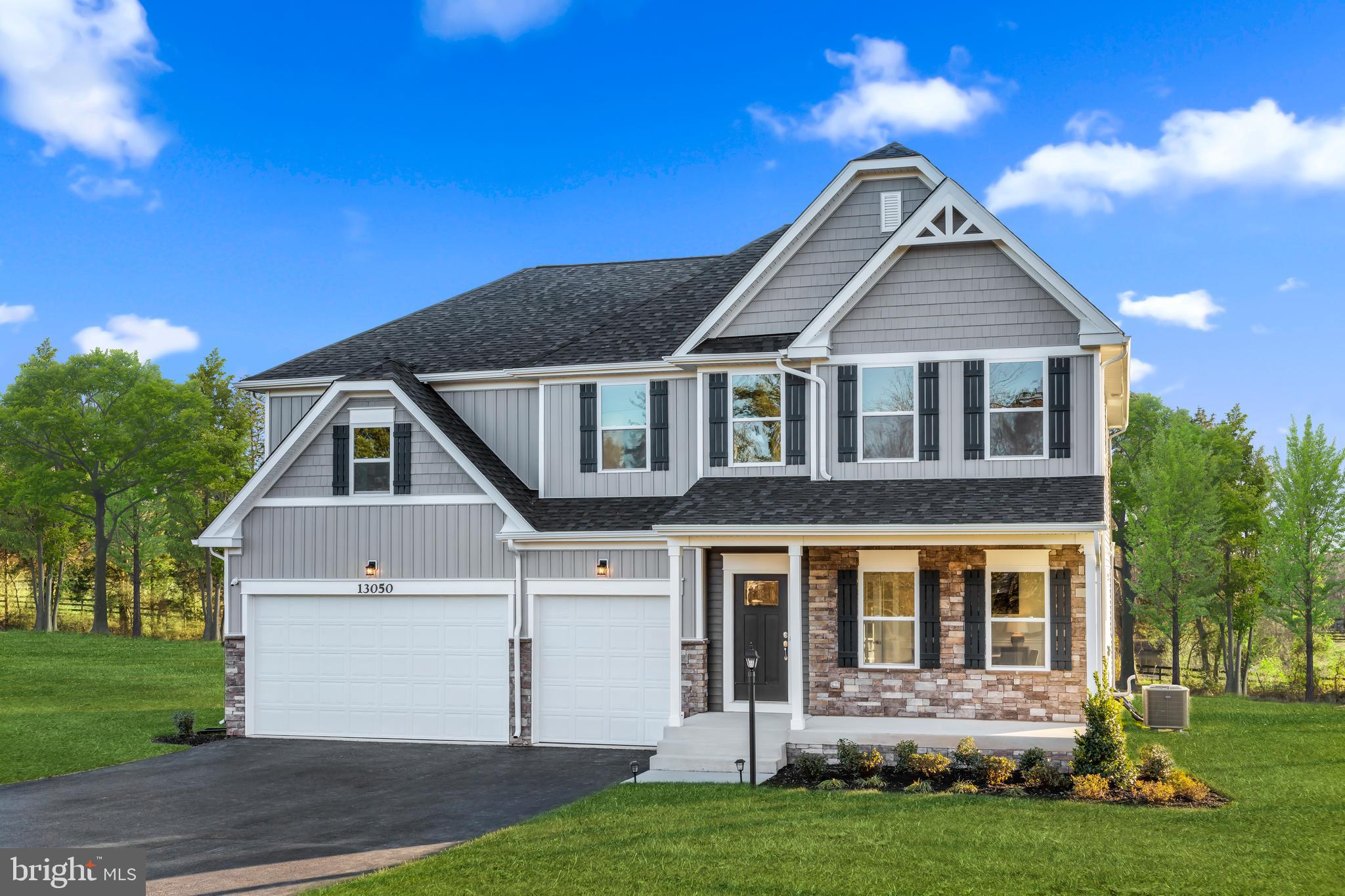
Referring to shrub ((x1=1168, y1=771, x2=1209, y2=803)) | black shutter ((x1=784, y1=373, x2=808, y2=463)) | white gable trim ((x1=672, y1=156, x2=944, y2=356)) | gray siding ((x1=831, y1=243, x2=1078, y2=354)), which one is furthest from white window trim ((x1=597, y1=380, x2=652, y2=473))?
shrub ((x1=1168, y1=771, x2=1209, y2=803))

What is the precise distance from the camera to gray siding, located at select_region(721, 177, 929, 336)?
1741 cm

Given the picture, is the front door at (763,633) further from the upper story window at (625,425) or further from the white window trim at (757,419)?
the upper story window at (625,425)

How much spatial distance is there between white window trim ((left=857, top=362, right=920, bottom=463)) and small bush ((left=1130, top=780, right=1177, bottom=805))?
5646mm

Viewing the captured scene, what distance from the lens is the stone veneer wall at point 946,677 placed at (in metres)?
15.2

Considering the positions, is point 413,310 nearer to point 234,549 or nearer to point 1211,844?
point 234,549

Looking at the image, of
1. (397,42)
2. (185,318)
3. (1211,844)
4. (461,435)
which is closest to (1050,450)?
(1211,844)

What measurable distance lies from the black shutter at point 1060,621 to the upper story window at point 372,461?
414 inches

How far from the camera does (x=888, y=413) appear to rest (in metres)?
16.3

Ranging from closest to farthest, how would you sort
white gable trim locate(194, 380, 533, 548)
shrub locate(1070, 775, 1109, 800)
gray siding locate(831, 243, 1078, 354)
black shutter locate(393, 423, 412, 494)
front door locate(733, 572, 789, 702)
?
1. shrub locate(1070, 775, 1109, 800)
2. gray siding locate(831, 243, 1078, 354)
3. front door locate(733, 572, 789, 702)
4. white gable trim locate(194, 380, 533, 548)
5. black shutter locate(393, 423, 412, 494)

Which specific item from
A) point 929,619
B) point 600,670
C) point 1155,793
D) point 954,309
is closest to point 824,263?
point 954,309

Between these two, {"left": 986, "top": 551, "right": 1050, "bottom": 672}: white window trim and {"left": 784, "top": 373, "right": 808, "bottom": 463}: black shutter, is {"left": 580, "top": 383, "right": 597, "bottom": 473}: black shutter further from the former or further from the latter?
{"left": 986, "top": 551, "right": 1050, "bottom": 672}: white window trim

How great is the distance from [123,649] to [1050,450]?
98.7 ft

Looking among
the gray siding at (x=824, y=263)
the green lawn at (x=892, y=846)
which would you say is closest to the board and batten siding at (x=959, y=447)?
the gray siding at (x=824, y=263)

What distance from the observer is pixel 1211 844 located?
992 cm
